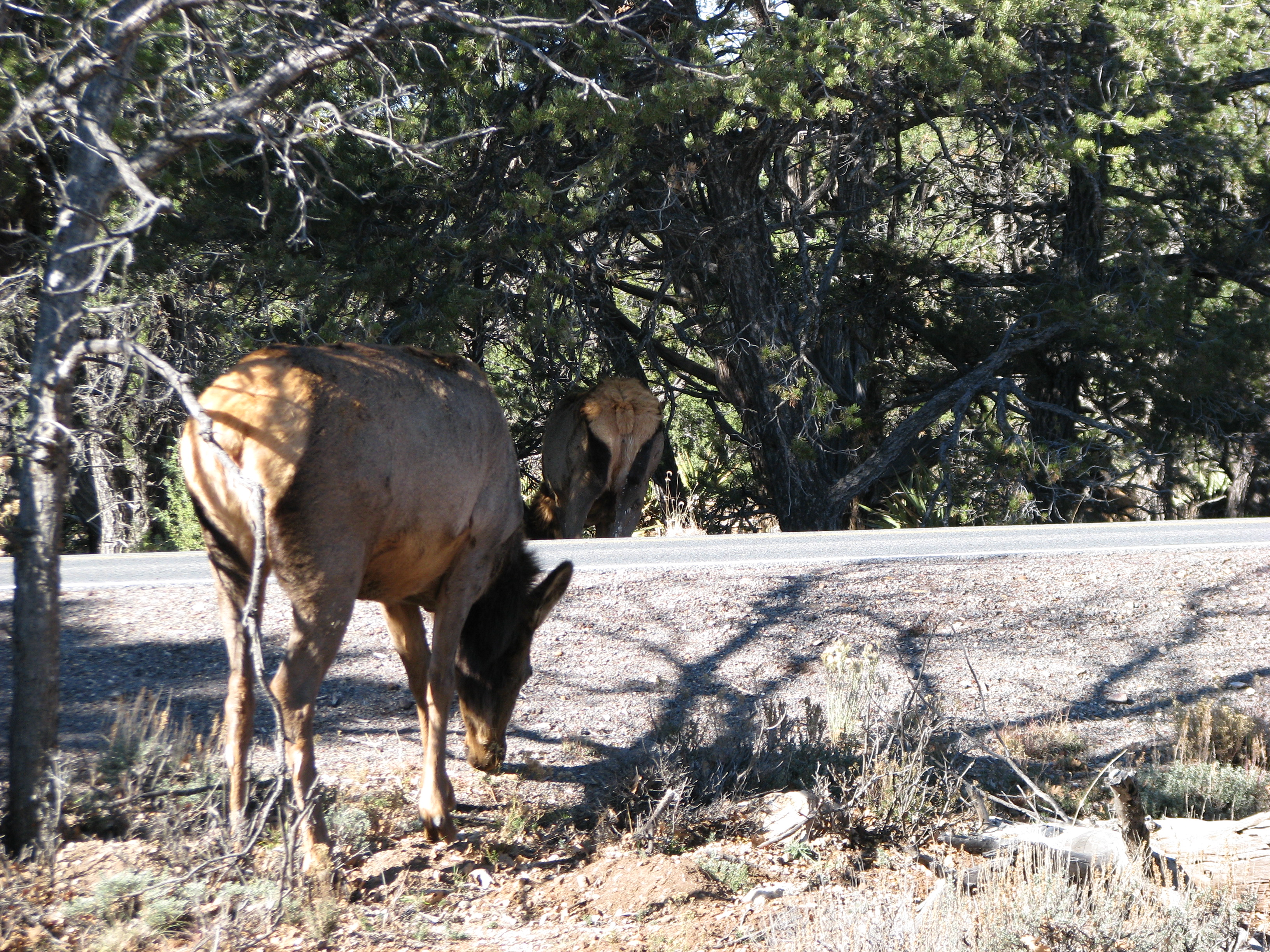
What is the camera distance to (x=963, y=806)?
20.1 ft

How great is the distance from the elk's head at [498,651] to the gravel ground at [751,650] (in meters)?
0.36

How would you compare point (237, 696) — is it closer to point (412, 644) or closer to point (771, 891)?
point (412, 644)

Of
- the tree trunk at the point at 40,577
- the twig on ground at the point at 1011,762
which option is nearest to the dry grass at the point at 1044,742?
the twig on ground at the point at 1011,762

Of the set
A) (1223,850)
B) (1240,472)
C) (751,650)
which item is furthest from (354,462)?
(1240,472)

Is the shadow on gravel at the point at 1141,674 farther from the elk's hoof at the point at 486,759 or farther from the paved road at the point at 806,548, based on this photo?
the elk's hoof at the point at 486,759

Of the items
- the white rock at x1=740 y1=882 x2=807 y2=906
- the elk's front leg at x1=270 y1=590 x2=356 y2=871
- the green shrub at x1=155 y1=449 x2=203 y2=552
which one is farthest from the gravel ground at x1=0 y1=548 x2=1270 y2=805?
the green shrub at x1=155 y1=449 x2=203 y2=552

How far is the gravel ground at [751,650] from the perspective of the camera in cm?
688

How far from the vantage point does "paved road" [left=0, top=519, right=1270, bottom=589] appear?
359 inches

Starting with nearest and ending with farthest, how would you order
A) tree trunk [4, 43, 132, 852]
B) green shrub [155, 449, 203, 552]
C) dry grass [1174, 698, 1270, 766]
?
1. tree trunk [4, 43, 132, 852]
2. dry grass [1174, 698, 1270, 766]
3. green shrub [155, 449, 203, 552]

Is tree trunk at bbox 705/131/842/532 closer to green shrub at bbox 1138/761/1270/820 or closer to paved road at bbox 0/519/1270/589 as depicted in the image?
paved road at bbox 0/519/1270/589

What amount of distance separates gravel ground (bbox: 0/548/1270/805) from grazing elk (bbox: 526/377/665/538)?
4.14 meters

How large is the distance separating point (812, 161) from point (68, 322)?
13.5 metres

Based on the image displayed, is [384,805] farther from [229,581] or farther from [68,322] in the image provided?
[68,322]

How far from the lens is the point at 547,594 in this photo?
6156 millimetres
